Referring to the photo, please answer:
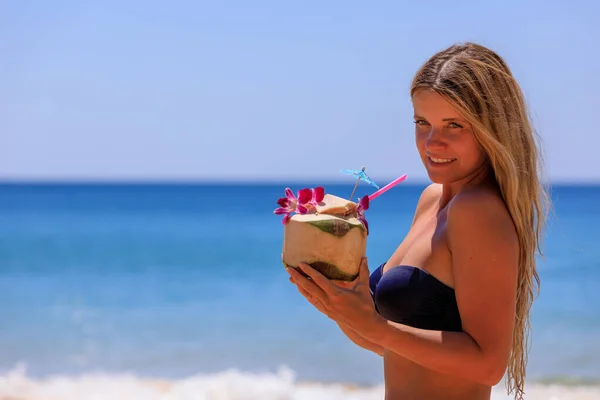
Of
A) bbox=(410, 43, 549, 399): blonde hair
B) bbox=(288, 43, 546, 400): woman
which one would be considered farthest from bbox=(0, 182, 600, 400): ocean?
bbox=(288, 43, 546, 400): woman

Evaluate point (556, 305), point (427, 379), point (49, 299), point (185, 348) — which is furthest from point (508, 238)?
point (49, 299)

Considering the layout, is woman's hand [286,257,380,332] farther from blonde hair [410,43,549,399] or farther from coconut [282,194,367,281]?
blonde hair [410,43,549,399]

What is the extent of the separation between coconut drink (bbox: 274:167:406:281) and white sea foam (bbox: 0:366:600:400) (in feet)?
18.2

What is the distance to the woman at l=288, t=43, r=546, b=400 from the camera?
2172mm

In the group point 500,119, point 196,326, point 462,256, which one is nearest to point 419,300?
point 462,256

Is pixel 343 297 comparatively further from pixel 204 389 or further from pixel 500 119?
pixel 204 389

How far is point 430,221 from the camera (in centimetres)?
262

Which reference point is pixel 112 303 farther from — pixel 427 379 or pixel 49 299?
pixel 427 379

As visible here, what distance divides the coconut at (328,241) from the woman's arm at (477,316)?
189 mm

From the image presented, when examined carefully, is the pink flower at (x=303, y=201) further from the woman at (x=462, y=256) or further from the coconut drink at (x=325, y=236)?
the woman at (x=462, y=256)

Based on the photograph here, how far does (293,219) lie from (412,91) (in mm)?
558

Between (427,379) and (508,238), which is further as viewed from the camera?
(427,379)

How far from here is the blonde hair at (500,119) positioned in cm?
227

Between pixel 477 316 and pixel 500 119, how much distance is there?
56 cm
